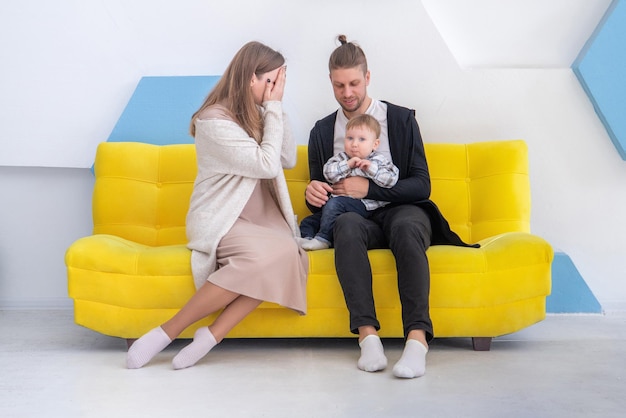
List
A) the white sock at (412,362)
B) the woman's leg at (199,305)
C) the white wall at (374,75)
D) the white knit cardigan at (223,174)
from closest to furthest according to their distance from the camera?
1. the white sock at (412,362)
2. the woman's leg at (199,305)
3. the white knit cardigan at (223,174)
4. the white wall at (374,75)

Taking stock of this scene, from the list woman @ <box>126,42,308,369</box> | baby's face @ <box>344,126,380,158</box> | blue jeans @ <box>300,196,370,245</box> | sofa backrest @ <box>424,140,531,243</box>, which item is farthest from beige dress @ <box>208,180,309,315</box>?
sofa backrest @ <box>424,140,531,243</box>

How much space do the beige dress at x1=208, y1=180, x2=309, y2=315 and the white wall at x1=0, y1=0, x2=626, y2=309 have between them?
104cm

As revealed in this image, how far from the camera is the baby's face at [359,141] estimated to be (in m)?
2.78

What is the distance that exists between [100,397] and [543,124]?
234cm

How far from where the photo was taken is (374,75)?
11.4 feet

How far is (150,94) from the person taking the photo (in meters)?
3.47

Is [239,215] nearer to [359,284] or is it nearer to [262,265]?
[262,265]

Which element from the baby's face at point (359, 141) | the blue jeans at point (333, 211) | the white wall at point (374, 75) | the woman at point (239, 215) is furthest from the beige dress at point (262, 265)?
the white wall at point (374, 75)

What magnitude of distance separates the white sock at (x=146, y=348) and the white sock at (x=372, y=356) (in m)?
0.62

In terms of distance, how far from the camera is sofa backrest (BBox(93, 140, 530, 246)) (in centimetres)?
315

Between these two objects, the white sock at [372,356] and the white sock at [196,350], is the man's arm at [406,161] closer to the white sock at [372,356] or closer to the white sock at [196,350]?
the white sock at [372,356]

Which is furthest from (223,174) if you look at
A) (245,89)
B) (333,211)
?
(333,211)

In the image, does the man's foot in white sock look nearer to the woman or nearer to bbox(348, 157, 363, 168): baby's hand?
the woman

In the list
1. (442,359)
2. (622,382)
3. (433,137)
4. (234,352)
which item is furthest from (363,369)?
(433,137)
